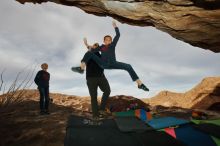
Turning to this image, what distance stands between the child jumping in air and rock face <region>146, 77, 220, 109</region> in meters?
9.26

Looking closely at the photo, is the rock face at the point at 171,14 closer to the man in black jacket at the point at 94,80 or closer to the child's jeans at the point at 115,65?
the child's jeans at the point at 115,65

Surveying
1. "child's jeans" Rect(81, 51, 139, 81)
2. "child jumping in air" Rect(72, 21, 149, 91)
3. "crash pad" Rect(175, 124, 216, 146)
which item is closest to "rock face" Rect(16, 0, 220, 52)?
"child jumping in air" Rect(72, 21, 149, 91)

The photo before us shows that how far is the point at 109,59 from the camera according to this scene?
332 inches

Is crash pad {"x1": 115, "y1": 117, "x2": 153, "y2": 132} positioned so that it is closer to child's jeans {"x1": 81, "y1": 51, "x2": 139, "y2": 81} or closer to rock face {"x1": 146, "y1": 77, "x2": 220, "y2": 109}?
child's jeans {"x1": 81, "y1": 51, "x2": 139, "y2": 81}

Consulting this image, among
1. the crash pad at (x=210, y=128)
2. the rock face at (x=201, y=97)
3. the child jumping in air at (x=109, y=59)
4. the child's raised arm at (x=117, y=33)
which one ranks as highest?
the child's raised arm at (x=117, y=33)

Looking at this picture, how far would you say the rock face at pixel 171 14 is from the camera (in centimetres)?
670

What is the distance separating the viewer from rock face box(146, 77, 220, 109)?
16.3 metres

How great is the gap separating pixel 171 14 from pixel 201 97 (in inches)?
455

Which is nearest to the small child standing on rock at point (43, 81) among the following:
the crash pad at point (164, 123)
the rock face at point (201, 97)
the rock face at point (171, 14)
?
the rock face at point (171, 14)

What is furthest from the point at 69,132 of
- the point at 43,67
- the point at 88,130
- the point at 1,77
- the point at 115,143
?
the point at 43,67

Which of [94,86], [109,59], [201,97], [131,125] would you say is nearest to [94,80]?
[94,86]

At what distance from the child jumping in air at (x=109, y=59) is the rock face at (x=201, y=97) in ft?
30.4

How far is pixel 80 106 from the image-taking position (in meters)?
14.9

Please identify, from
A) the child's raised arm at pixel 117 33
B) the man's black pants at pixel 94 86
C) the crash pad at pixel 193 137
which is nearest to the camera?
the crash pad at pixel 193 137
